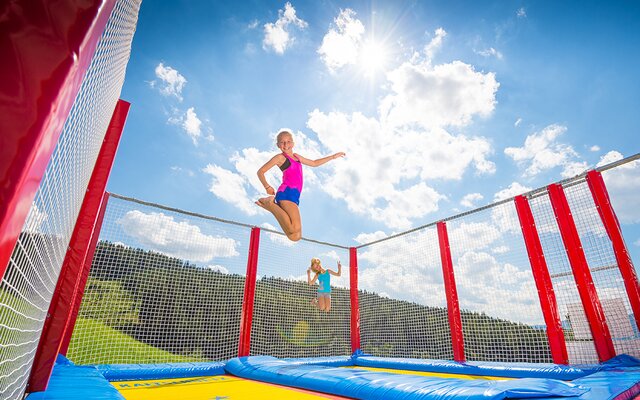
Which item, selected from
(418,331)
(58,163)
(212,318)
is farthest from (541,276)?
(58,163)

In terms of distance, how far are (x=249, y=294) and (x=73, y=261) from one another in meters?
3.46

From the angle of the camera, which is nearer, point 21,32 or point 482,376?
point 21,32

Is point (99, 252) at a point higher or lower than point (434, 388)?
higher

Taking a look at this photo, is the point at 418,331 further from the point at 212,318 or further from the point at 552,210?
the point at 212,318

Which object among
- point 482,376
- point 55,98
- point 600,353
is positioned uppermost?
point 55,98

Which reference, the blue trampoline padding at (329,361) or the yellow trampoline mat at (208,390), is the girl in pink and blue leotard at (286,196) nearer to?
the yellow trampoline mat at (208,390)

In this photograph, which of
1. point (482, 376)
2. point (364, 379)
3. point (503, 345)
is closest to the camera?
point (364, 379)

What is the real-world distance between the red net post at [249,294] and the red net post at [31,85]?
6.02m

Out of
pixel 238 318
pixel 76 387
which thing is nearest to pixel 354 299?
pixel 238 318

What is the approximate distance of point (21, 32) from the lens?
338 mm

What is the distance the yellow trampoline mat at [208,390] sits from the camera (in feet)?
11.0

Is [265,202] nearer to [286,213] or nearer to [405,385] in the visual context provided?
[286,213]

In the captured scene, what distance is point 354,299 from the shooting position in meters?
7.78

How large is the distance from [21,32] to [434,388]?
313 cm
